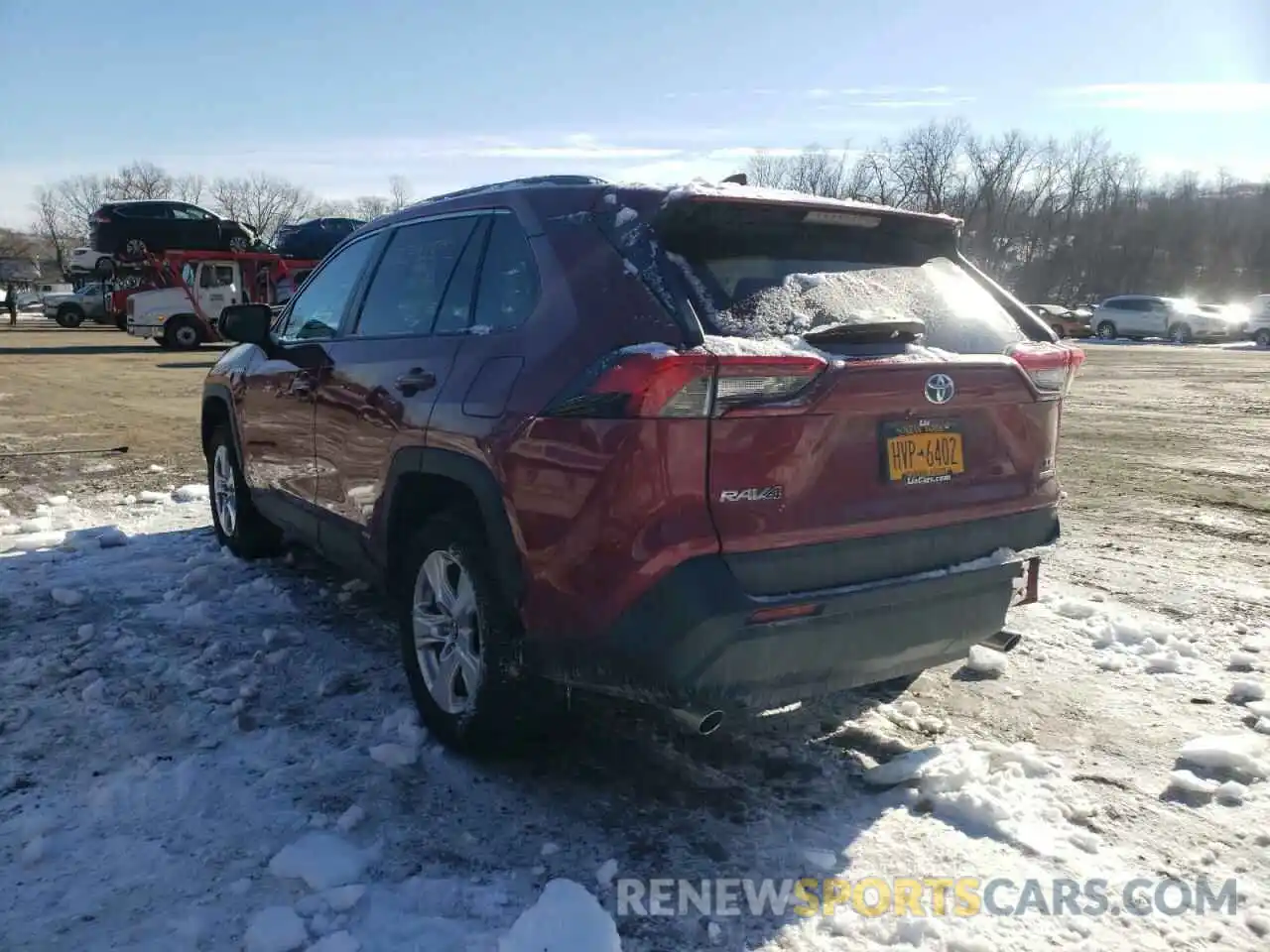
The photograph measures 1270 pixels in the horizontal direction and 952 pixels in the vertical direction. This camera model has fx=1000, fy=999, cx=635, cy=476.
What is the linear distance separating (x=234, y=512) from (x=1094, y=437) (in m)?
8.93

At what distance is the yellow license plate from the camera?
2920 mm

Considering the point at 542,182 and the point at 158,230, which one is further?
the point at 158,230

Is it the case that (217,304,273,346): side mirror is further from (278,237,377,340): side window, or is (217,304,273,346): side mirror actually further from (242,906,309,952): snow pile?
(242,906,309,952): snow pile

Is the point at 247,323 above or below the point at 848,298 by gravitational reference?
below

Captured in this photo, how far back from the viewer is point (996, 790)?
3.16 meters

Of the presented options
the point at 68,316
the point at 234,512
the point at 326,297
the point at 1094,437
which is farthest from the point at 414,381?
the point at 68,316

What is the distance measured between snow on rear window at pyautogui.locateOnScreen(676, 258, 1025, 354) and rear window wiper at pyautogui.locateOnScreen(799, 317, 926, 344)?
4 centimetres

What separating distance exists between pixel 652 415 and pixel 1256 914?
2.03 meters

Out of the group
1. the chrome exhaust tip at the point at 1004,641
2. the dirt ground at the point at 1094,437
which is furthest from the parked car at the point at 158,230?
the chrome exhaust tip at the point at 1004,641

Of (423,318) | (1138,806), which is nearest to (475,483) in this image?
(423,318)

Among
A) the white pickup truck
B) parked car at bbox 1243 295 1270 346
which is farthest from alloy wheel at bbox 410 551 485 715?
parked car at bbox 1243 295 1270 346

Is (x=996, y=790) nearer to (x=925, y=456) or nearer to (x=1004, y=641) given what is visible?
(x=1004, y=641)

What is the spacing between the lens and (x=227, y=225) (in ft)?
84.1

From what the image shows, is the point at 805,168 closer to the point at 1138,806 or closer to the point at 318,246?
the point at 318,246
